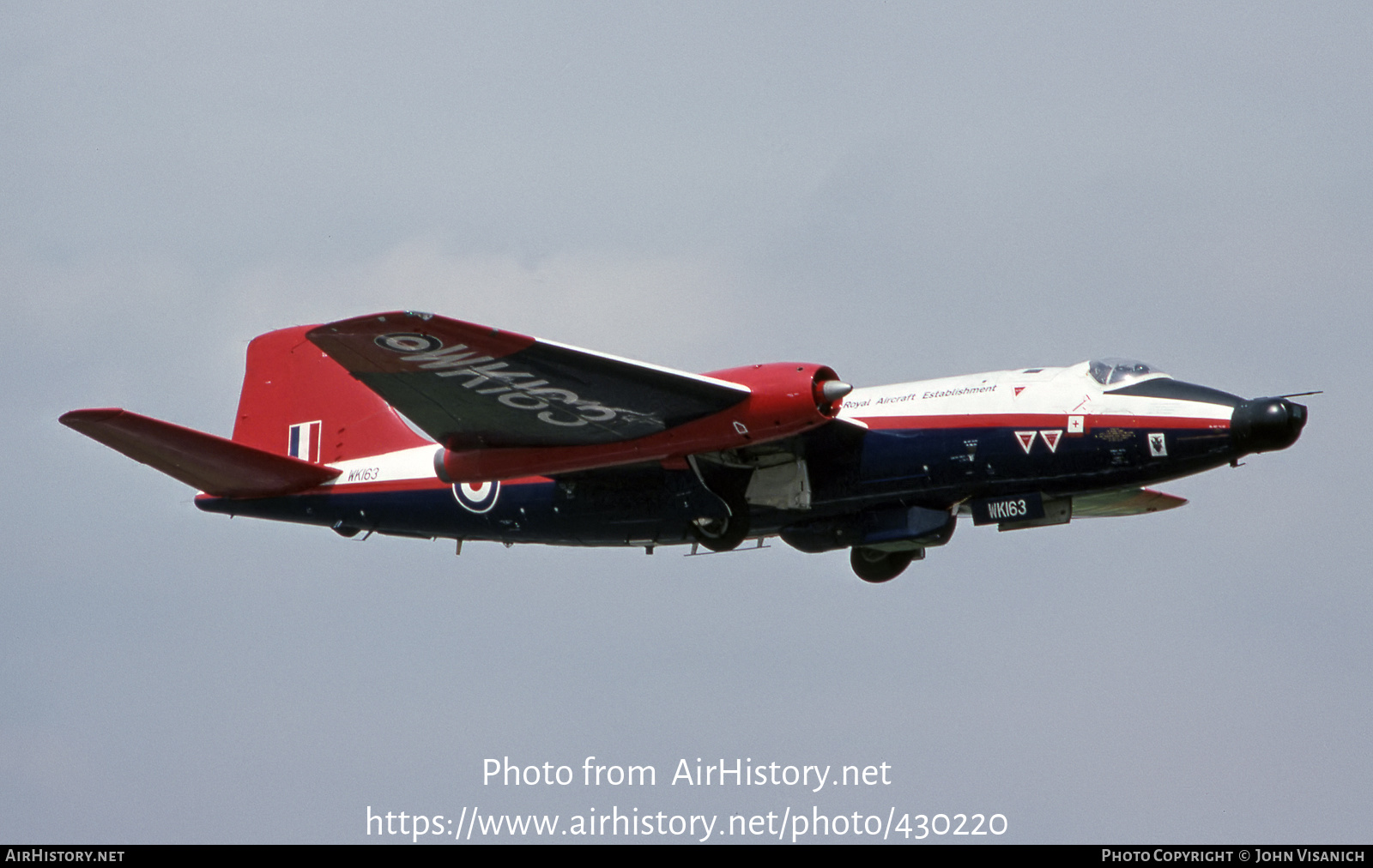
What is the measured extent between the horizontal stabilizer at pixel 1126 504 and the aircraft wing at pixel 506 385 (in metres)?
6.59

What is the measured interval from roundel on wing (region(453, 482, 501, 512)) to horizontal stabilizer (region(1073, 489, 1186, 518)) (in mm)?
8709

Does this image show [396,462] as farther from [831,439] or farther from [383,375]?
[831,439]

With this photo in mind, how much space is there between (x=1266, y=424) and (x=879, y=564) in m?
6.65

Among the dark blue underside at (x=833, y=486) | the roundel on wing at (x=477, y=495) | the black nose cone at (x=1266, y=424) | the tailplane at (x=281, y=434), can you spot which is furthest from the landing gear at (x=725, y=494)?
the black nose cone at (x=1266, y=424)

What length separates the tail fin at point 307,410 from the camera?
28.4 m

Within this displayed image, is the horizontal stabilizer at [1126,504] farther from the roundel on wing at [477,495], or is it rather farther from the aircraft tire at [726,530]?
the roundel on wing at [477,495]

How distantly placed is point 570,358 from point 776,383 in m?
2.72

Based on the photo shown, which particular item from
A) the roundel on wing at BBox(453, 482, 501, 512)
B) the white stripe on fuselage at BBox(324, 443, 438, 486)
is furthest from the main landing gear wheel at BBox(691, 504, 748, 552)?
the white stripe on fuselage at BBox(324, 443, 438, 486)

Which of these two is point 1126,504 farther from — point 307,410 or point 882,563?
point 307,410

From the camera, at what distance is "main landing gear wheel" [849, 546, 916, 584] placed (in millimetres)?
26000

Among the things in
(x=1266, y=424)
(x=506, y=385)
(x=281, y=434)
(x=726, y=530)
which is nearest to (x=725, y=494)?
(x=726, y=530)

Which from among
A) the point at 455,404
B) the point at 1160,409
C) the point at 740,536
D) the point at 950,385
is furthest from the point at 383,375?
the point at 1160,409

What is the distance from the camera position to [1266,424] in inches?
841

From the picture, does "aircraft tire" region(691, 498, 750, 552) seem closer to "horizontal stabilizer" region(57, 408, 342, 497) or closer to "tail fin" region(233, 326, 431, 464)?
"tail fin" region(233, 326, 431, 464)
